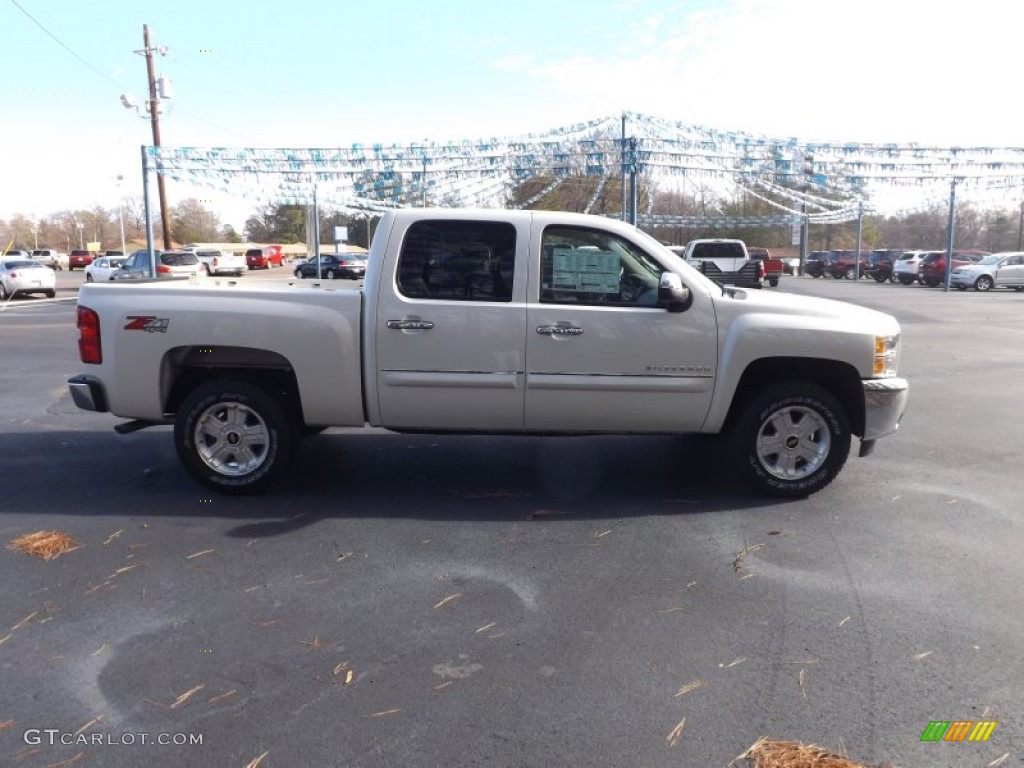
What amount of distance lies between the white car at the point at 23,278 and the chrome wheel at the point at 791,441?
30071 millimetres

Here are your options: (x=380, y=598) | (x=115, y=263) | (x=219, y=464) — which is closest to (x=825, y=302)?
(x=380, y=598)

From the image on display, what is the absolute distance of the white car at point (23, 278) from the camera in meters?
28.7

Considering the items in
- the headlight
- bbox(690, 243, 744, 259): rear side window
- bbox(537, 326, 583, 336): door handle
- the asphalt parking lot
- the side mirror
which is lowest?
the asphalt parking lot

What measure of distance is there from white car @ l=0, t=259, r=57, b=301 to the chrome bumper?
30.5 meters

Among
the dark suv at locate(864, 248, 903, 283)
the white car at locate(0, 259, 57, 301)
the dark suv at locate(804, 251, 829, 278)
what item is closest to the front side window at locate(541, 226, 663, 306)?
the white car at locate(0, 259, 57, 301)

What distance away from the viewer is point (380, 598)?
13.5 feet

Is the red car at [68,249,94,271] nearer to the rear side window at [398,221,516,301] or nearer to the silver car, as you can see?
the silver car

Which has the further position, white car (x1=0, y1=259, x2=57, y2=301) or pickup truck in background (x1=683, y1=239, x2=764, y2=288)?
white car (x1=0, y1=259, x2=57, y2=301)

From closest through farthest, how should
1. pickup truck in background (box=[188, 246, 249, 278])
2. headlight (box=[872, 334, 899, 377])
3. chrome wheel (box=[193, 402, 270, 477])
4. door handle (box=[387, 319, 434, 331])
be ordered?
door handle (box=[387, 319, 434, 331])
headlight (box=[872, 334, 899, 377])
chrome wheel (box=[193, 402, 270, 477])
pickup truck in background (box=[188, 246, 249, 278])

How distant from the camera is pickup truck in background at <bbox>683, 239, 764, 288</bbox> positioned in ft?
83.6

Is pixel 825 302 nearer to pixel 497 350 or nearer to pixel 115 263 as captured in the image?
pixel 497 350

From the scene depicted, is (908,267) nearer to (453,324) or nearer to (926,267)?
(926,267)

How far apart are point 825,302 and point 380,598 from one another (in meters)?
3.62

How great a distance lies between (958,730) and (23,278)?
3226 centimetres
